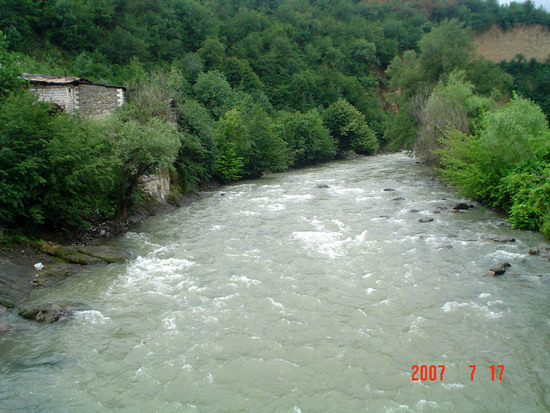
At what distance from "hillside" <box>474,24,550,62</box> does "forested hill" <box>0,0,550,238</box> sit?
2.04 meters

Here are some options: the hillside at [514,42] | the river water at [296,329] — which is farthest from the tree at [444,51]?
the hillside at [514,42]

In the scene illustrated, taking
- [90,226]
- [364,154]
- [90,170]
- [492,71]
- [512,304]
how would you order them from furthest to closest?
1. [364,154]
2. [492,71]
3. [90,226]
4. [90,170]
5. [512,304]

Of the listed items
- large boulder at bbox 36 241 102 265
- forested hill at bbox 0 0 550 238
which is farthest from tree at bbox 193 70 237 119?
large boulder at bbox 36 241 102 265

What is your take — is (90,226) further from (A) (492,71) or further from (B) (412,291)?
(A) (492,71)

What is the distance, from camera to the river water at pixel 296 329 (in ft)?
27.2

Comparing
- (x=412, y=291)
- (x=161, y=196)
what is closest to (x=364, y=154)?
(x=161, y=196)

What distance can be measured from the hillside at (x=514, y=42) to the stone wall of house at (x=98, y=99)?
9853cm

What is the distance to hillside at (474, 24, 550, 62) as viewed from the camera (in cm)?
9925

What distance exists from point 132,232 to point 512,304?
15.1 metres

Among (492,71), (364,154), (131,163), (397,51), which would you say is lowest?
(364,154)

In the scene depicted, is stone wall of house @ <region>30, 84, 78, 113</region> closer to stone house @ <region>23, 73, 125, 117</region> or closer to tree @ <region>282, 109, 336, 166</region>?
stone house @ <region>23, 73, 125, 117</region>

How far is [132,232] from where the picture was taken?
19.5m

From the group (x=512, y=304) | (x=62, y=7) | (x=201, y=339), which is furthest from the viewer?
(x=62, y=7)

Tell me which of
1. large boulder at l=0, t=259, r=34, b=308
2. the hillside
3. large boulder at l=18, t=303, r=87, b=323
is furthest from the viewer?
the hillside
